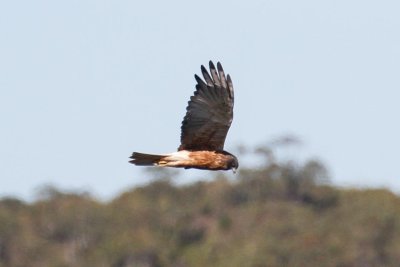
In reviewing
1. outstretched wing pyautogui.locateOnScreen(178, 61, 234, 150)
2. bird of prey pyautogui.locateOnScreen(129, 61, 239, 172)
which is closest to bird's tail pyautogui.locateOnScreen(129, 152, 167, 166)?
bird of prey pyautogui.locateOnScreen(129, 61, 239, 172)

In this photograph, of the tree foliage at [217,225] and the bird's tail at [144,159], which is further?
the tree foliage at [217,225]

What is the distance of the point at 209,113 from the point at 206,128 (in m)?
0.20

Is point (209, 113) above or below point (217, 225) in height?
below

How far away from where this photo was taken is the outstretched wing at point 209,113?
16.5 m

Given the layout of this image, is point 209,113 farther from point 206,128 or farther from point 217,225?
point 217,225

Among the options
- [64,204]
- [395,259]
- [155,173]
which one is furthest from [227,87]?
[64,204]

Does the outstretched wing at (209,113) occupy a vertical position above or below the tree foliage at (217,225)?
below

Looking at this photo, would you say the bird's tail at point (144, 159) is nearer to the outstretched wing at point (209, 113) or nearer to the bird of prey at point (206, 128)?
the bird of prey at point (206, 128)

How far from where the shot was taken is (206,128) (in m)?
16.7

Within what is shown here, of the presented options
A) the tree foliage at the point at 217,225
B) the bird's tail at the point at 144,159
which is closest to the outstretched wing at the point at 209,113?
the bird's tail at the point at 144,159

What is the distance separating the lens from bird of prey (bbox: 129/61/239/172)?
1644cm

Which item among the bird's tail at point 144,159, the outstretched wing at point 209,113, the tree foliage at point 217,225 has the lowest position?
the bird's tail at point 144,159

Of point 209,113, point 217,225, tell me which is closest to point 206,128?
point 209,113

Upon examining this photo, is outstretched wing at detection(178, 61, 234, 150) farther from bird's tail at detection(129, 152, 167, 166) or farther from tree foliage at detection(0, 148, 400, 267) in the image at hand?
tree foliage at detection(0, 148, 400, 267)
